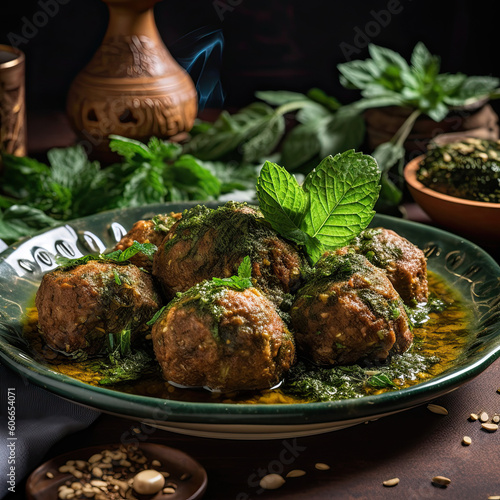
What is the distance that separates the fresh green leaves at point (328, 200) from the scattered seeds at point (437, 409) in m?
0.58

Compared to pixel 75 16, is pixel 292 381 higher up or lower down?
lower down

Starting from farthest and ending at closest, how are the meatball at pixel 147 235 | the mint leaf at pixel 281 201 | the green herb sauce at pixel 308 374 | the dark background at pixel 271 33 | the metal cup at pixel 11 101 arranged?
the dark background at pixel 271 33, the metal cup at pixel 11 101, the meatball at pixel 147 235, the mint leaf at pixel 281 201, the green herb sauce at pixel 308 374

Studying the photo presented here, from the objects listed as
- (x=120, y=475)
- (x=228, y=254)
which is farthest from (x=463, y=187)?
(x=120, y=475)

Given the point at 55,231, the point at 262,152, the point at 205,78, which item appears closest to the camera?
the point at 55,231

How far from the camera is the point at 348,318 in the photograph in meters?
2.03

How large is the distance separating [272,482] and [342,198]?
0.97 m

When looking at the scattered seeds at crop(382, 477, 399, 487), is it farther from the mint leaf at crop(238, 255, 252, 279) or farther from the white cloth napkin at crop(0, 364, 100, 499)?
the white cloth napkin at crop(0, 364, 100, 499)

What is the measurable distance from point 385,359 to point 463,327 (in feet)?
1.34

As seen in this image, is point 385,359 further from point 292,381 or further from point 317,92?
point 317,92

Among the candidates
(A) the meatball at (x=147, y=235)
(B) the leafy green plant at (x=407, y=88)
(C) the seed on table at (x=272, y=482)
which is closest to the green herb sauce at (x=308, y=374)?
(C) the seed on table at (x=272, y=482)

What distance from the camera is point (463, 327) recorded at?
2365 millimetres

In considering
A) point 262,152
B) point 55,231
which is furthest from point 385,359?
point 262,152

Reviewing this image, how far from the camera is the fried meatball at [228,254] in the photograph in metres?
2.17

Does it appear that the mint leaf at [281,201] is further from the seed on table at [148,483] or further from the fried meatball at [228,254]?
the seed on table at [148,483]
